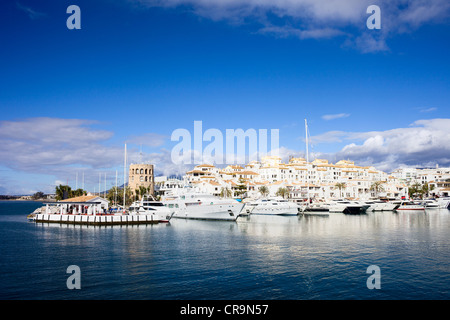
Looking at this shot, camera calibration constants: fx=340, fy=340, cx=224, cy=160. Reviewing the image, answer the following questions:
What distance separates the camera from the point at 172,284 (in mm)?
19609

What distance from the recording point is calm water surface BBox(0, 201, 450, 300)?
18328 mm

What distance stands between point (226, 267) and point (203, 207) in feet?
125

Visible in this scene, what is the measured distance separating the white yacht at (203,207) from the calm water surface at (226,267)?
21.9m

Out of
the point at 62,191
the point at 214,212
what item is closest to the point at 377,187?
the point at 214,212

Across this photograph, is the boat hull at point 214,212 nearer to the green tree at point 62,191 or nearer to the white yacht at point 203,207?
the white yacht at point 203,207

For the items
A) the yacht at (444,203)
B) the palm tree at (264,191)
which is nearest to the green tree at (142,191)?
the palm tree at (264,191)

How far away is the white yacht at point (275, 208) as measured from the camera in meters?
74.2

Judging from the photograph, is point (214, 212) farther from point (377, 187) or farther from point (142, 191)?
point (377, 187)

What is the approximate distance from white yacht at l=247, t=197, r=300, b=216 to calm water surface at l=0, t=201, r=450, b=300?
36873 mm

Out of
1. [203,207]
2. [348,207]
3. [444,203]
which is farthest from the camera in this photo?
[444,203]

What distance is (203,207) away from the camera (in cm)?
6150
